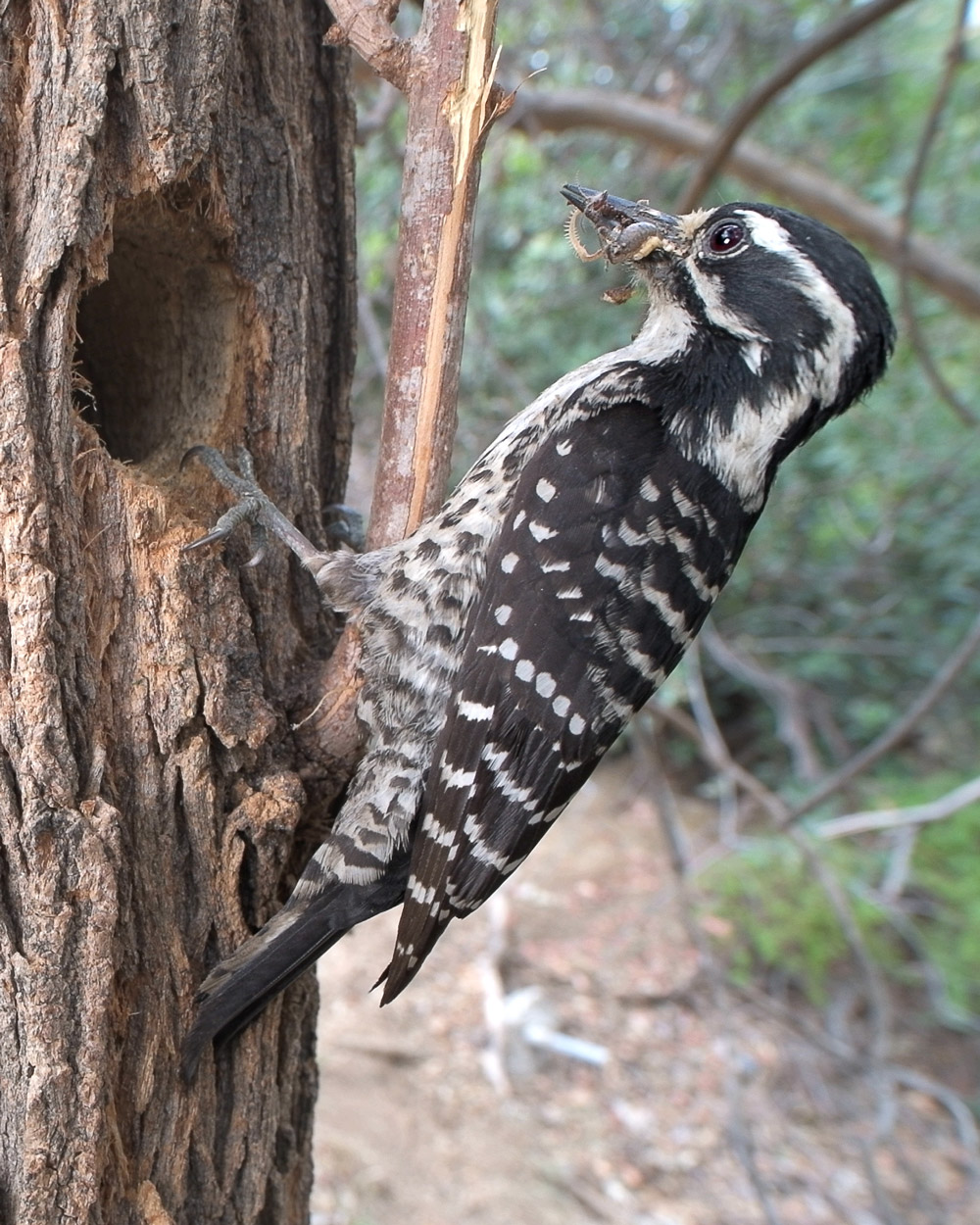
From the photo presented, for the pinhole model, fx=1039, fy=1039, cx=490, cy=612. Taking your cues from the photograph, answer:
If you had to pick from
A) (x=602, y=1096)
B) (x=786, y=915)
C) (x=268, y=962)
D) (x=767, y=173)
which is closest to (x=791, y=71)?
(x=767, y=173)

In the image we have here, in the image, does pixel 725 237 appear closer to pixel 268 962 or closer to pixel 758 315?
pixel 758 315

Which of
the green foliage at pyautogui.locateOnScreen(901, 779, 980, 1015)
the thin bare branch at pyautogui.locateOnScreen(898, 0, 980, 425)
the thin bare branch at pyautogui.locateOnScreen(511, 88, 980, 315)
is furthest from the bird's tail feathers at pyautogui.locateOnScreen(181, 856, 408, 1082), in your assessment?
the green foliage at pyautogui.locateOnScreen(901, 779, 980, 1015)

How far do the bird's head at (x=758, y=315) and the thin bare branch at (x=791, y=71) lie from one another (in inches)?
A: 70.8

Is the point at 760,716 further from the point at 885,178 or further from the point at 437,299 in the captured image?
the point at 437,299

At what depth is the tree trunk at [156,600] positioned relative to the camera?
1322mm

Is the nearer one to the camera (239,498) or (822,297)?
(239,498)

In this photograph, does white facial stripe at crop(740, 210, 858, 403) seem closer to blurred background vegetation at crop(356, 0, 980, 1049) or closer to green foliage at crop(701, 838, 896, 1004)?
blurred background vegetation at crop(356, 0, 980, 1049)

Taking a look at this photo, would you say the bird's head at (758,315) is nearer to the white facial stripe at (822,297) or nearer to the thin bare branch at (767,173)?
the white facial stripe at (822,297)

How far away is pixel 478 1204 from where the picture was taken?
387cm

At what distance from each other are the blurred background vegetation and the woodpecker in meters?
2.05

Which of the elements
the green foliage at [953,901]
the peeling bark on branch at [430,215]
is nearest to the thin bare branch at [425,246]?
the peeling bark on branch at [430,215]

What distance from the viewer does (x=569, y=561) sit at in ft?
5.89

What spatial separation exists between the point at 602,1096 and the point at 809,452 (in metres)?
4.08

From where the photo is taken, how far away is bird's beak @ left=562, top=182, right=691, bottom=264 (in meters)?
1.95
